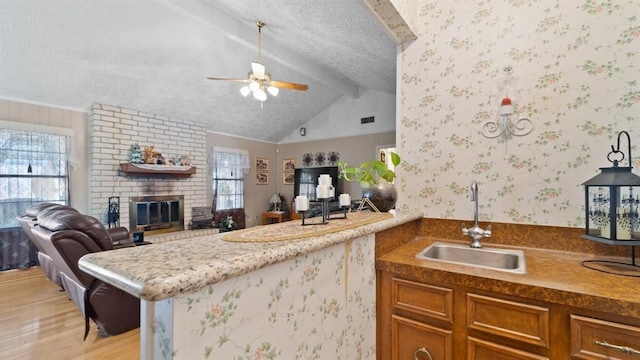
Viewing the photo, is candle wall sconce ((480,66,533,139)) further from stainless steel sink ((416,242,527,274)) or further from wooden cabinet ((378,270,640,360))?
wooden cabinet ((378,270,640,360))

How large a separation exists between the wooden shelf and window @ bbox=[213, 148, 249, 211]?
0.85 meters

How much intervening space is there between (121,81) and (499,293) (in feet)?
17.4

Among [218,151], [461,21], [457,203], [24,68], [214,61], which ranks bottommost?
[457,203]

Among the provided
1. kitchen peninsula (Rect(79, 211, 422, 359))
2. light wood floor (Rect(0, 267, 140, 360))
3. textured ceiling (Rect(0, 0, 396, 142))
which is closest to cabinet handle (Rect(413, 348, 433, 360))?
kitchen peninsula (Rect(79, 211, 422, 359))

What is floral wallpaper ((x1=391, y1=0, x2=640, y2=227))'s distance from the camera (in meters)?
1.52

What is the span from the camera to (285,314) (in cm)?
86

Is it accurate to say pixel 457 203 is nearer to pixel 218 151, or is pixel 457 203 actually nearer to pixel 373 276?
pixel 373 276

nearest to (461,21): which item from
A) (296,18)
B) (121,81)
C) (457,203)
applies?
(457,203)

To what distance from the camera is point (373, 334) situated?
140 cm

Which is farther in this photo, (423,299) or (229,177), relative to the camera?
(229,177)

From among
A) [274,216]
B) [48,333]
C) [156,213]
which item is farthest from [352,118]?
[48,333]

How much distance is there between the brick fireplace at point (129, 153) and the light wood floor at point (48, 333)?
1.72 meters

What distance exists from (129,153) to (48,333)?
3.27m

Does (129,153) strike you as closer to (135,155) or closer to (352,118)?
(135,155)
